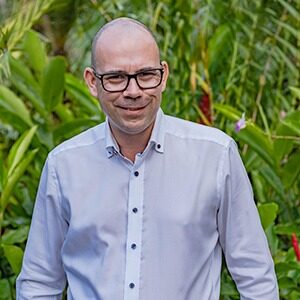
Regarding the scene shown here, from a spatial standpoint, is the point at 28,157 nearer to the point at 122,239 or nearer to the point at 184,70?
the point at 184,70

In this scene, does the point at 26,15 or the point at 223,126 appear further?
the point at 223,126

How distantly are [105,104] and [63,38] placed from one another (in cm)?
334

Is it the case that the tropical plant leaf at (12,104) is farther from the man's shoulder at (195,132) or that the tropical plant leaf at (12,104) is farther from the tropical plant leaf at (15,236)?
the man's shoulder at (195,132)

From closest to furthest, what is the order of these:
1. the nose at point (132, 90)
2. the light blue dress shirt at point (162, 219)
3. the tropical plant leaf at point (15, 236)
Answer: the nose at point (132, 90)
the light blue dress shirt at point (162, 219)
the tropical plant leaf at point (15, 236)

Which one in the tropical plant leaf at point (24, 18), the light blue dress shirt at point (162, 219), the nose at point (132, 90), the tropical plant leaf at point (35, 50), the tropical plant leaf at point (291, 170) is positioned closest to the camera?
the nose at point (132, 90)

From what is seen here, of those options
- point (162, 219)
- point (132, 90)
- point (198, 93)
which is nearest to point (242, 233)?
point (162, 219)

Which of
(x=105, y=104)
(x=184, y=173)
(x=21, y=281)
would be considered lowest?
(x=21, y=281)

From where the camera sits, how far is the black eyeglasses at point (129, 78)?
7.22 feet

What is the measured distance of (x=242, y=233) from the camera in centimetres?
232

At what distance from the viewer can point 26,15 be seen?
3975 millimetres

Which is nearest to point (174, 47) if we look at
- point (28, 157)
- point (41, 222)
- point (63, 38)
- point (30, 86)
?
point (30, 86)

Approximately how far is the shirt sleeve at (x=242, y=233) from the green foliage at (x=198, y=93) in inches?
34.7

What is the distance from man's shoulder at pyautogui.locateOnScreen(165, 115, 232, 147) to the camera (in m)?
2.34

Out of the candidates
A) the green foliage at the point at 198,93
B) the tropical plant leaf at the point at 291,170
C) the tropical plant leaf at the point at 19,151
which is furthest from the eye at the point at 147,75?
the tropical plant leaf at the point at 291,170
